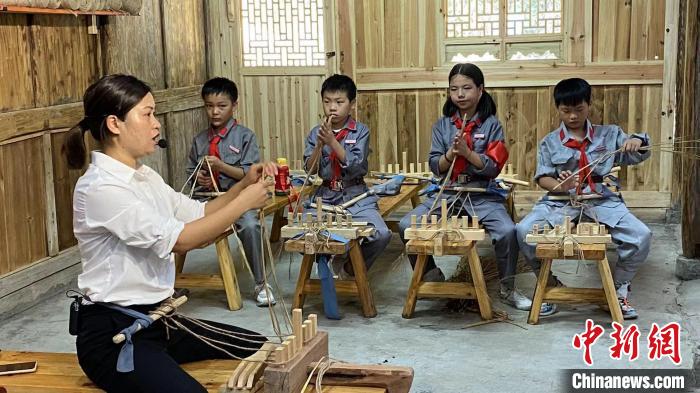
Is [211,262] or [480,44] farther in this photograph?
[480,44]

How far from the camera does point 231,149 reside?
225 inches

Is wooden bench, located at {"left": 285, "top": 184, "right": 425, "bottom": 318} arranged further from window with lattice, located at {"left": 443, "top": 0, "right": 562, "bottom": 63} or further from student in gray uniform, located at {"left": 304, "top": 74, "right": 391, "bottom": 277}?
window with lattice, located at {"left": 443, "top": 0, "right": 562, "bottom": 63}

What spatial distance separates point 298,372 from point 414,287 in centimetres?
213

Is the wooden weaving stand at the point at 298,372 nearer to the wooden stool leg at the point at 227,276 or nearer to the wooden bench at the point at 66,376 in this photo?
the wooden bench at the point at 66,376

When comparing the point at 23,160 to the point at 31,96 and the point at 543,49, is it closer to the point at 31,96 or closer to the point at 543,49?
the point at 31,96

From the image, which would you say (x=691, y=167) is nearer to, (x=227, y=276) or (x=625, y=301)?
(x=625, y=301)

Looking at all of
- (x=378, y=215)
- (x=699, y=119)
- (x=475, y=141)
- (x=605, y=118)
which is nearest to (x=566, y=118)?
(x=475, y=141)

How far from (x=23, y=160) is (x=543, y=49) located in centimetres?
407

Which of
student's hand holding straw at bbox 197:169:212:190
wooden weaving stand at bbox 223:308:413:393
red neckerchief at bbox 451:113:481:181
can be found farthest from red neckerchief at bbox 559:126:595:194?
wooden weaving stand at bbox 223:308:413:393

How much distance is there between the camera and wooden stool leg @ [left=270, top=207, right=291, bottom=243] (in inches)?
263

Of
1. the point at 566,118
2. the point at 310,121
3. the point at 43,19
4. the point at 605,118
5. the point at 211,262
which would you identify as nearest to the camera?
the point at 566,118

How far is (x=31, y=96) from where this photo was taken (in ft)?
17.7

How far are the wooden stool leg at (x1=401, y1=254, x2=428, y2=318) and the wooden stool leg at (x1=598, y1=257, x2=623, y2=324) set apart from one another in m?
0.94

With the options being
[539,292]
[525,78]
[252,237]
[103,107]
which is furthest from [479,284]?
[525,78]
